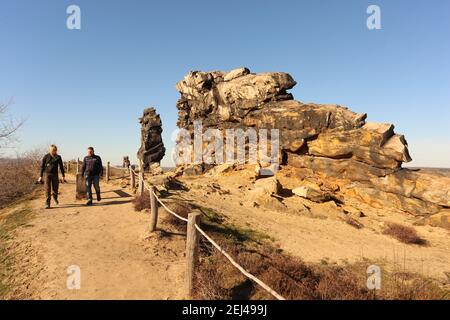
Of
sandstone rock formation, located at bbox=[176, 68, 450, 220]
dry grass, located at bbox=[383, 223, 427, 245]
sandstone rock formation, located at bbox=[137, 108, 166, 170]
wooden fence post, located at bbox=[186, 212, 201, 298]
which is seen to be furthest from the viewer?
sandstone rock formation, located at bbox=[137, 108, 166, 170]

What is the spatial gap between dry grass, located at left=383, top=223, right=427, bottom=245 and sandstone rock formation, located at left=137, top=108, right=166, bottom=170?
34.4 metres

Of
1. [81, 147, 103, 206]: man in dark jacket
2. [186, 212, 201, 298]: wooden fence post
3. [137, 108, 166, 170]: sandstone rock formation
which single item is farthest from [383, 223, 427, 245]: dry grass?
[137, 108, 166, 170]: sandstone rock formation

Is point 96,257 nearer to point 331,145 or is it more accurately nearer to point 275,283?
point 275,283

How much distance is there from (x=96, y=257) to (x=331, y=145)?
2193 centimetres

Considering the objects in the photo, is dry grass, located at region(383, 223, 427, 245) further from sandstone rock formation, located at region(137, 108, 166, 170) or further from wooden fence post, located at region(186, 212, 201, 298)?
sandstone rock formation, located at region(137, 108, 166, 170)

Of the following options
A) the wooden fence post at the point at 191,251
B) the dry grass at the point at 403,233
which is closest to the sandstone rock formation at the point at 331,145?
the dry grass at the point at 403,233

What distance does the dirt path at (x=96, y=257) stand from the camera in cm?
678

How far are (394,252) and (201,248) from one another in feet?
36.6

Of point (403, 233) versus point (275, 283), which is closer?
point (275, 283)

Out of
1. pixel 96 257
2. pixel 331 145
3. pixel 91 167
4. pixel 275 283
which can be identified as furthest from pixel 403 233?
pixel 91 167

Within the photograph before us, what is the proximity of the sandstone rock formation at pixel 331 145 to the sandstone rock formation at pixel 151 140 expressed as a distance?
14.1m

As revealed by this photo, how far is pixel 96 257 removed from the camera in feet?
27.7

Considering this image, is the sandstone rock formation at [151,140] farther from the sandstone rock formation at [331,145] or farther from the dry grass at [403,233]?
the dry grass at [403,233]

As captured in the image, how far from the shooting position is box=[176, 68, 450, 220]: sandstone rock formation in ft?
71.6
